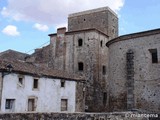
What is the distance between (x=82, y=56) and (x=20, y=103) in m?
11.5

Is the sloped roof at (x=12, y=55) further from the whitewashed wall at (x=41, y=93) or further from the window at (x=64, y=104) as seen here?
the window at (x=64, y=104)

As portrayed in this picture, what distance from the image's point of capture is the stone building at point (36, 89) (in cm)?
1510

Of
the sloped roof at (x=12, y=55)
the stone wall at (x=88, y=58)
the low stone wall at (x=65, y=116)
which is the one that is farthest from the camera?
the sloped roof at (x=12, y=55)

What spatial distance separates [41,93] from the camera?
1761cm

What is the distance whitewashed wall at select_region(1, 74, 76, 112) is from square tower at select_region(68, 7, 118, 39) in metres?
11.5

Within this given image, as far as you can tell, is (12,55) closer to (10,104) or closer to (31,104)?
(31,104)

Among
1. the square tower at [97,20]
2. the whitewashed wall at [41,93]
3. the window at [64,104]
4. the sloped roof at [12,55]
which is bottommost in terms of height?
the window at [64,104]

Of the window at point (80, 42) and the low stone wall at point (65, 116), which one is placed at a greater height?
the window at point (80, 42)

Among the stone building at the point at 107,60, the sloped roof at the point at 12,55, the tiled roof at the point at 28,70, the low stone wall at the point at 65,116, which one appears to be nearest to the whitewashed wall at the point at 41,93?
the tiled roof at the point at 28,70

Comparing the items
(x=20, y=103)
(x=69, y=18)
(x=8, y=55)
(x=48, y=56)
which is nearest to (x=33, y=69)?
(x=20, y=103)

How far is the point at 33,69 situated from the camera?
17734mm

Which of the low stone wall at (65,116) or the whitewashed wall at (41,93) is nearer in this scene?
the low stone wall at (65,116)

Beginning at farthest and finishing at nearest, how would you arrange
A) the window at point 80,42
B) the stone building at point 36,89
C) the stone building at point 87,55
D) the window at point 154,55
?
the window at point 80,42
the stone building at point 87,55
the window at point 154,55
the stone building at point 36,89

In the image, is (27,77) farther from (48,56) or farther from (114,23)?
(114,23)
